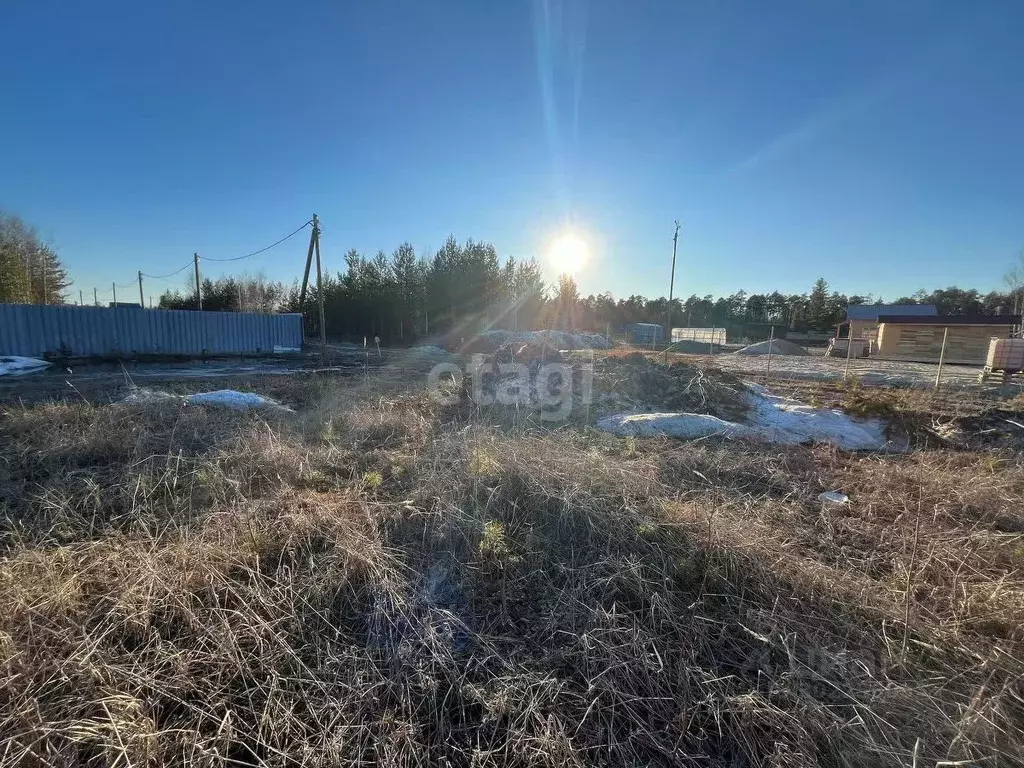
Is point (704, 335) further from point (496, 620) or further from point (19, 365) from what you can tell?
point (19, 365)

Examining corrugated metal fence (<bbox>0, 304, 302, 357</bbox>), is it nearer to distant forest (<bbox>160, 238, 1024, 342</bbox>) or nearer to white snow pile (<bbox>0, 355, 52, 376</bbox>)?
white snow pile (<bbox>0, 355, 52, 376</bbox>)

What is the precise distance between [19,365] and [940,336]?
3719cm

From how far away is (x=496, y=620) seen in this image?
206 cm

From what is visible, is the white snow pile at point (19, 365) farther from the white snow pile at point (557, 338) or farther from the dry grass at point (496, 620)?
the white snow pile at point (557, 338)

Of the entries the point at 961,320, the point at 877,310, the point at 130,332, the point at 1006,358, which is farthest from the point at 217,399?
the point at 877,310

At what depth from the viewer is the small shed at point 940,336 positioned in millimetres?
20422

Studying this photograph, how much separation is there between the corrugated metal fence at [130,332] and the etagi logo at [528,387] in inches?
560

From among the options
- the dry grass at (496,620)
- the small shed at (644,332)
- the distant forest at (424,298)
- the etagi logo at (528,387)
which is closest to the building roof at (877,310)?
the distant forest at (424,298)

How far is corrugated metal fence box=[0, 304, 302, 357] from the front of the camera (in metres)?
13.6

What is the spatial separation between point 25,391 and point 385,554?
10.2 meters

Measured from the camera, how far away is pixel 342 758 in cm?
144

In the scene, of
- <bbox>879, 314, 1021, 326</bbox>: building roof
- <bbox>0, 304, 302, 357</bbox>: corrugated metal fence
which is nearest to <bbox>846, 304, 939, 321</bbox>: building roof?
<bbox>879, 314, 1021, 326</bbox>: building roof

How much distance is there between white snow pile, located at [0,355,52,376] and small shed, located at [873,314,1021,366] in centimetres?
3471

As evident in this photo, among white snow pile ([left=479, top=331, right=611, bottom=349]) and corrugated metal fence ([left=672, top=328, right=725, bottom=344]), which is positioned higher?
corrugated metal fence ([left=672, top=328, right=725, bottom=344])
